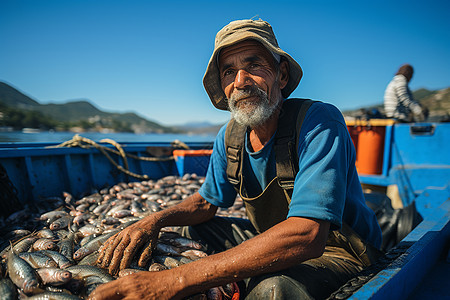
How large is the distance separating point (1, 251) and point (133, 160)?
138 inches

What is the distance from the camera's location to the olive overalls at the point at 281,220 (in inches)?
68.4

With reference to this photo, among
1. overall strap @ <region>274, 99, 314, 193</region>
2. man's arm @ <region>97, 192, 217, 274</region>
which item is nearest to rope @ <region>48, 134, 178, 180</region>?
man's arm @ <region>97, 192, 217, 274</region>

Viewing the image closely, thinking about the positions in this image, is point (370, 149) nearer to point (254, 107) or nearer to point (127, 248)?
point (254, 107)

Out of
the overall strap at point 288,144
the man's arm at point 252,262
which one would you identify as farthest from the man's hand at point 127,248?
the overall strap at point 288,144

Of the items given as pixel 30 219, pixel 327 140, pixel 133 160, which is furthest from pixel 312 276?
pixel 133 160

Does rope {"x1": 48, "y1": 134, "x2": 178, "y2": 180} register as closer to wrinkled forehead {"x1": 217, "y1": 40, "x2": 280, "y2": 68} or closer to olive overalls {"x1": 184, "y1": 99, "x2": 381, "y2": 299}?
olive overalls {"x1": 184, "y1": 99, "x2": 381, "y2": 299}

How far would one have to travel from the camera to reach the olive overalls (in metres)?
1.74

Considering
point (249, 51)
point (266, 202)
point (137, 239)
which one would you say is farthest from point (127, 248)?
point (249, 51)

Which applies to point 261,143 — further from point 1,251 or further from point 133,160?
point 133,160

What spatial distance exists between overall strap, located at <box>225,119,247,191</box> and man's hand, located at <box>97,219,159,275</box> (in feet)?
2.81

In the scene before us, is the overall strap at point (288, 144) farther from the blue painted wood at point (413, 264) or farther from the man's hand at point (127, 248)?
the man's hand at point (127, 248)

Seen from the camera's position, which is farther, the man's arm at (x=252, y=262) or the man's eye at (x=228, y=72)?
the man's eye at (x=228, y=72)

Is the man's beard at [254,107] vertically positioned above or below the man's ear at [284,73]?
below

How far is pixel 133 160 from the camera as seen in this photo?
20.3ft
